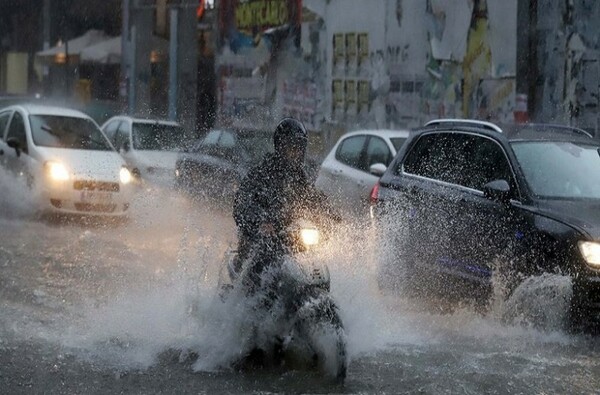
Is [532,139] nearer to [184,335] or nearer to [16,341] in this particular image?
[184,335]

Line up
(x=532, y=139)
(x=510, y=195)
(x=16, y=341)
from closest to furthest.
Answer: (x=16, y=341) < (x=510, y=195) < (x=532, y=139)

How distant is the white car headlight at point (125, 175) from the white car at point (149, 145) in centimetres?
209

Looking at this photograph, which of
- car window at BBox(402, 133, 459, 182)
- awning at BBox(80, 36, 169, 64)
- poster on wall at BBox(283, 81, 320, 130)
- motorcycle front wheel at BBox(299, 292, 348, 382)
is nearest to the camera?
motorcycle front wheel at BBox(299, 292, 348, 382)

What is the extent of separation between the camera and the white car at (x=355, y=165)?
1411 cm

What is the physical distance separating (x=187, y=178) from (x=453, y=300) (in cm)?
939

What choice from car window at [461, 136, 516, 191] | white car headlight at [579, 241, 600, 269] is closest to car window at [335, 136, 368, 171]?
car window at [461, 136, 516, 191]

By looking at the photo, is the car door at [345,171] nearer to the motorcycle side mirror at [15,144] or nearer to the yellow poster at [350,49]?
the motorcycle side mirror at [15,144]

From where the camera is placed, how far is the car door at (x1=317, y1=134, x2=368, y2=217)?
14344mm

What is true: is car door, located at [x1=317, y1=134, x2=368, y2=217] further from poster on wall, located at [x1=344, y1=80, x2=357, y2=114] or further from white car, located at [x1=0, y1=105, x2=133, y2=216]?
poster on wall, located at [x1=344, y1=80, x2=357, y2=114]

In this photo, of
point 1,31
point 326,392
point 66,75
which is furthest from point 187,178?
point 1,31

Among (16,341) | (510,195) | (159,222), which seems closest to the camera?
(16,341)

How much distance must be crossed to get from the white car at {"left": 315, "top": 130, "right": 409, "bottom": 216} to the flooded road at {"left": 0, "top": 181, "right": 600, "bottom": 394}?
8.26ft

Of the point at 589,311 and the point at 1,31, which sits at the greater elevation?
the point at 1,31

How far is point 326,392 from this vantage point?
22.5 feet
